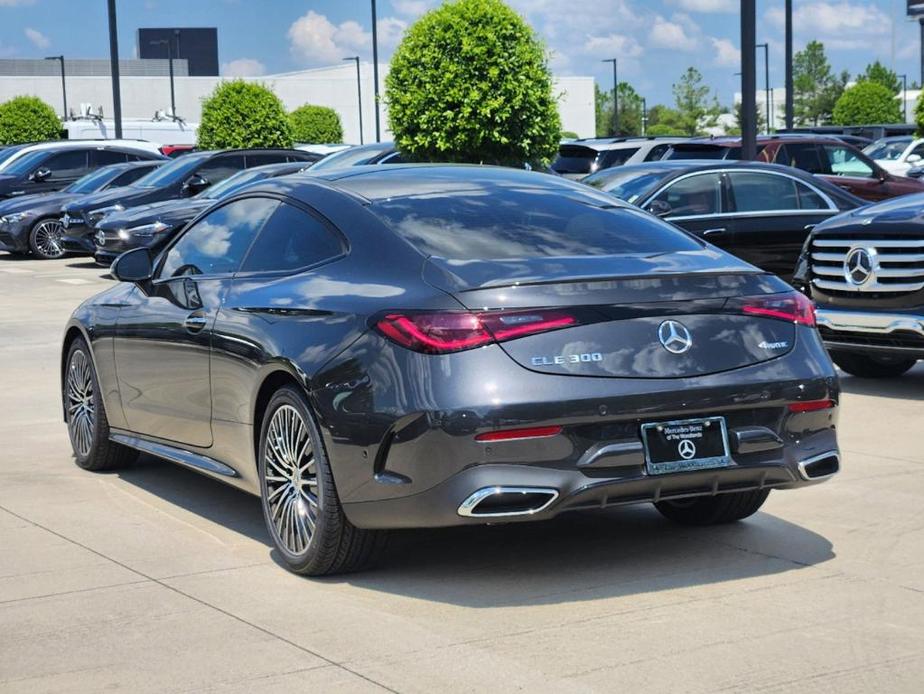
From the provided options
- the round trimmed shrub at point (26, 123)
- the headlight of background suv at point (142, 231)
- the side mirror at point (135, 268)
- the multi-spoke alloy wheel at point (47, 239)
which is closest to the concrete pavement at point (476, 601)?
the side mirror at point (135, 268)

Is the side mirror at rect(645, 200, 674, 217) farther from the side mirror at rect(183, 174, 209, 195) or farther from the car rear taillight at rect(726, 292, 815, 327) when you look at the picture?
the side mirror at rect(183, 174, 209, 195)

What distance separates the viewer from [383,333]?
5.20 metres

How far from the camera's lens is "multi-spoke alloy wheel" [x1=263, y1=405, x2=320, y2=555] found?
5570mm

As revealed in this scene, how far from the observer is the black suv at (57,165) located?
2706 cm

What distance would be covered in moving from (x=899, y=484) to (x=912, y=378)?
3.74 metres

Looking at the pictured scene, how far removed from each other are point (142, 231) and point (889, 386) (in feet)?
36.9

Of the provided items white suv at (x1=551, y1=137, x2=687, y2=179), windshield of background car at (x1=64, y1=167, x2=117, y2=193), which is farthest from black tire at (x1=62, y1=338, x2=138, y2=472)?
windshield of background car at (x1=64, y1=167, x2=117, y2=193)

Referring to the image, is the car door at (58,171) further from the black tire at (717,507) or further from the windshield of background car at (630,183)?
the black tire at (717,507)

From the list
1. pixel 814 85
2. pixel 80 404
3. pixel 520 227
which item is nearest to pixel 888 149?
pixel 80 404

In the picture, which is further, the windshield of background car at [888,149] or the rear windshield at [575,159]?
the windshield of background car at [888,149]

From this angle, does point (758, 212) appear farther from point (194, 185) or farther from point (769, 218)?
point (194, 185)

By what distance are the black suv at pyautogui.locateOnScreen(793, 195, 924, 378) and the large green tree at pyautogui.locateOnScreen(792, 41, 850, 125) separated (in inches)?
4067

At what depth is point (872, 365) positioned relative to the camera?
10602 mm

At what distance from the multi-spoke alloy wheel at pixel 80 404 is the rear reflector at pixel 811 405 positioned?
3.79 meters
